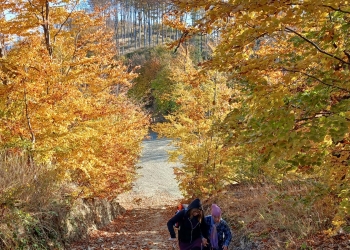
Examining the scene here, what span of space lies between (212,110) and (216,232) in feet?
23.7

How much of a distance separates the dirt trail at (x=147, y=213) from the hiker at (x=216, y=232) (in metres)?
4.05

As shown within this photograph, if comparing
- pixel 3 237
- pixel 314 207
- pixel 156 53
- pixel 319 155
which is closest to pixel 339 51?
pixel 319 155

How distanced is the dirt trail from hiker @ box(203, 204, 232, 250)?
159 inches

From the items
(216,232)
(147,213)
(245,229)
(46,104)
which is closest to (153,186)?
(147,213)

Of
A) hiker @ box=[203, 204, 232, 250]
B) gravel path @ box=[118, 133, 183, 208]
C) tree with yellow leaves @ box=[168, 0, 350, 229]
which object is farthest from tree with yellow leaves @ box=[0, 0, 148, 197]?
gravel path @ box=[118, 133, 183, 208]

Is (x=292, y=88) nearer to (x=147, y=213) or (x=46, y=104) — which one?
(x=46, y=104)

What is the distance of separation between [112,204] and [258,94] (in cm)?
1317

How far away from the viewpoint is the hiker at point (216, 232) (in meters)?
4.80

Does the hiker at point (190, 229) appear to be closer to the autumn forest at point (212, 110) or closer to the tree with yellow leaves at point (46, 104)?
the autumn forest at point (212, 110)

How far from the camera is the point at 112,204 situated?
49.9 ft

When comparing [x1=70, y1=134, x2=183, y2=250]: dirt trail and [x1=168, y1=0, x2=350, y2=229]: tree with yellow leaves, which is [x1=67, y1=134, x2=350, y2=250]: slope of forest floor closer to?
[x1=70, y1=134, x2=183, y2=250]: dirt trail

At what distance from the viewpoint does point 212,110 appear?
11703 mm

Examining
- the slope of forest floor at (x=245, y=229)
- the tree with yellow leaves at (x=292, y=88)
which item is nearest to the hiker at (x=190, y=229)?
the slope of forest floor at (x=245, y=229)

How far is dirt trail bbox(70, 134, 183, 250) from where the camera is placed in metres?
8.88
